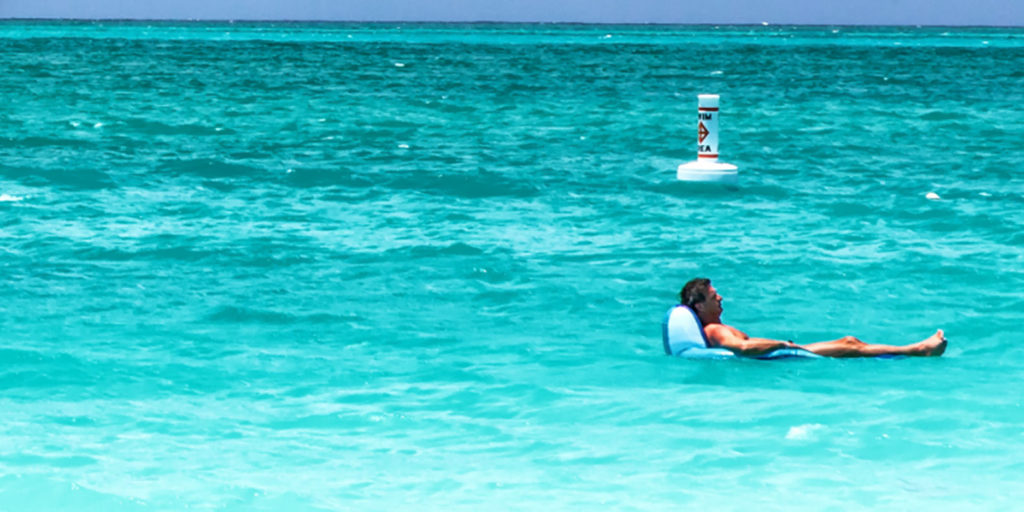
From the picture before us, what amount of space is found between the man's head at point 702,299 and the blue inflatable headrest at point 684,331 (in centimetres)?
7

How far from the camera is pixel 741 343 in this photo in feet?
31.4

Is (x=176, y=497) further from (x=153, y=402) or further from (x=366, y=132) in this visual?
(x=366, y=132)

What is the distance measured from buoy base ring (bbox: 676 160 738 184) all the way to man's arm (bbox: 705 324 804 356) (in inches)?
326

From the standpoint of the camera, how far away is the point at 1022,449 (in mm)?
7809

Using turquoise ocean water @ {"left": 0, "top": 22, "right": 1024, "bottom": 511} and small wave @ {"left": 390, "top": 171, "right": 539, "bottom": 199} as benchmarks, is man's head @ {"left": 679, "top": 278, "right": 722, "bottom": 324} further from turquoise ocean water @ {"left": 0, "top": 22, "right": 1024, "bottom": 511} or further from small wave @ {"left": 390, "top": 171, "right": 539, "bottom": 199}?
small wave @ {"left": 390, "top": 171, "right": 539, "bottom": 199}

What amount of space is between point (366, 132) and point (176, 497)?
21.4m

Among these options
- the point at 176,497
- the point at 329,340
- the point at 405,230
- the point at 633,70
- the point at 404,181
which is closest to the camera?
the point at 176,497

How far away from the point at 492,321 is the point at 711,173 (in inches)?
291

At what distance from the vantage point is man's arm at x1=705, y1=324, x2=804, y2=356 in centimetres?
954

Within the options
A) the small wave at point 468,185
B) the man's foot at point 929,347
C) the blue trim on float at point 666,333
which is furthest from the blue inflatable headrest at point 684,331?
the small wave at point 468,185

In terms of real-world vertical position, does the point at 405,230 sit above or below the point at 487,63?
below

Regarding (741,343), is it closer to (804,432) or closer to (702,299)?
(702,299)

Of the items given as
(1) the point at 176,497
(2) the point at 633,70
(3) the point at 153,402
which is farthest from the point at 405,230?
(2) the point at 633,70

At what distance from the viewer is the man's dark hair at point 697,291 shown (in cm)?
966
